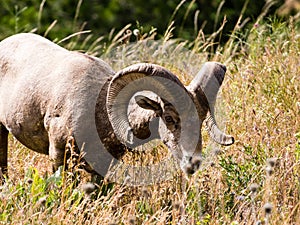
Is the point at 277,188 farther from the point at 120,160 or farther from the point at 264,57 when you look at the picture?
the point at 264,57

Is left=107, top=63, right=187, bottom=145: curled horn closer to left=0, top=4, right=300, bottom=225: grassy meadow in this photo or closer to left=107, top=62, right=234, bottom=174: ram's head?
left=107, top=62, right=234, bottom=174: ram's head

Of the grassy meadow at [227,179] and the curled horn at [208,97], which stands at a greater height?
the curled horn at [208,97]

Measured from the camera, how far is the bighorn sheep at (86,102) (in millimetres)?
6035

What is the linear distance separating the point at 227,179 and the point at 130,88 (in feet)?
3.68

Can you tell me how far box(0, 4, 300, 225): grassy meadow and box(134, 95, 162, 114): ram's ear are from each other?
603 millimetres

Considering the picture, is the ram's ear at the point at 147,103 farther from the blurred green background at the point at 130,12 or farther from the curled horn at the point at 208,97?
the blurred green background at the point at 130,12

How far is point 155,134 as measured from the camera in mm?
6289

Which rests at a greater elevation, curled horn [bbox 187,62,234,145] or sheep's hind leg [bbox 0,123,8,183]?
curled horn [bbox 187,62,234,145]

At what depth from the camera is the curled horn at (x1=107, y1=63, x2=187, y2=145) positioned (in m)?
5.92

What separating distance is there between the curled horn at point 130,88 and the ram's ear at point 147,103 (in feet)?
0.27

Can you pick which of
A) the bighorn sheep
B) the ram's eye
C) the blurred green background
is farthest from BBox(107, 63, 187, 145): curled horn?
the blurred green background

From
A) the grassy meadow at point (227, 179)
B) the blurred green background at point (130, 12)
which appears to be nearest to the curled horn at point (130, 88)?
the grassy meadow at point (227, 179)

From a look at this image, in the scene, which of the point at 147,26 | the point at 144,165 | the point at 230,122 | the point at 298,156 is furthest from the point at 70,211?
the point at 147,26

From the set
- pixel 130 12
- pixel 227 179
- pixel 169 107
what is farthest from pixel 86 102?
pixel 130 12
